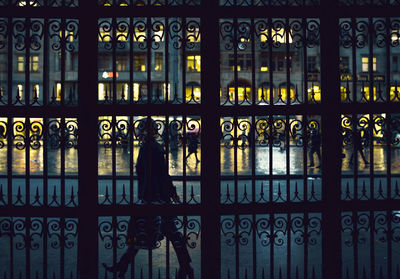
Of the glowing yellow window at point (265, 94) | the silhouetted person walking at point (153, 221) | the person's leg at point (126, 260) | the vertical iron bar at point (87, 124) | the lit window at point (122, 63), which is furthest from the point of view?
the lit window at point (122, 63)

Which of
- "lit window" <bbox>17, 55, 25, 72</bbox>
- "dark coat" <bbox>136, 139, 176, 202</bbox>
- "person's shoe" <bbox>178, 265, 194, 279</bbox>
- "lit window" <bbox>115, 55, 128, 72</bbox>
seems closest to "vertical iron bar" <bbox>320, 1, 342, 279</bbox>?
"person's shoe" <bbox>178, 265, 194, 279</bbox>

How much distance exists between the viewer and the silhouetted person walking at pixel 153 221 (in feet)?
16.5

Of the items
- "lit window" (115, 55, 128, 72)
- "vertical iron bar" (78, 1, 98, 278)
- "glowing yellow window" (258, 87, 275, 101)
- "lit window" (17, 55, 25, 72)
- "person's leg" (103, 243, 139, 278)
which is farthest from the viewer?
"lit window" (115, 55, 128, 72)

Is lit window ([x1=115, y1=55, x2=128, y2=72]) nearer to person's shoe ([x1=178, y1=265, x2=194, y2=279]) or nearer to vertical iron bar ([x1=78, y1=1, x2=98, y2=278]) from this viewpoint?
vertical iron bar ([x1=78, y1=1, x2=98, y2=278])

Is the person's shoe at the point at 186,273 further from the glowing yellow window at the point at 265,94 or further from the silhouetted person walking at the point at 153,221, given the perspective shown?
the glowing yellow window at the point at 265,94

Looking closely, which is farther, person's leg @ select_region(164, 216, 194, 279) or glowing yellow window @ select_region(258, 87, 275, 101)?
person's leg @ select_region(164, 216, 194, 279)

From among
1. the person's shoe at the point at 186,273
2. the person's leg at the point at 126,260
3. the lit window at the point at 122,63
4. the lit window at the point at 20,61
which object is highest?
the lit window at the point at 122,63

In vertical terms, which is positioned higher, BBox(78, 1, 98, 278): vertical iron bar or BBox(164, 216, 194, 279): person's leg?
BBox(78, 1, 98, 278): vertical iron bar

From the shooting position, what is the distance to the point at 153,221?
5.07m

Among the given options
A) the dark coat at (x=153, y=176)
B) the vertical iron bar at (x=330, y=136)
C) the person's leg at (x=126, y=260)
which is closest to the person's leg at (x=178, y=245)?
the dark coat at (x=153, y=176)

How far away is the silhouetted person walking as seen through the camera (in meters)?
5.02

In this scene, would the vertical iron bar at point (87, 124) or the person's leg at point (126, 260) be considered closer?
the vertical iron bar at point (87, 124)

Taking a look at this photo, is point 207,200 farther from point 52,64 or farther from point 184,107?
point 52,64

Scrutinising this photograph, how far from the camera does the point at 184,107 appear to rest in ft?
15.6
